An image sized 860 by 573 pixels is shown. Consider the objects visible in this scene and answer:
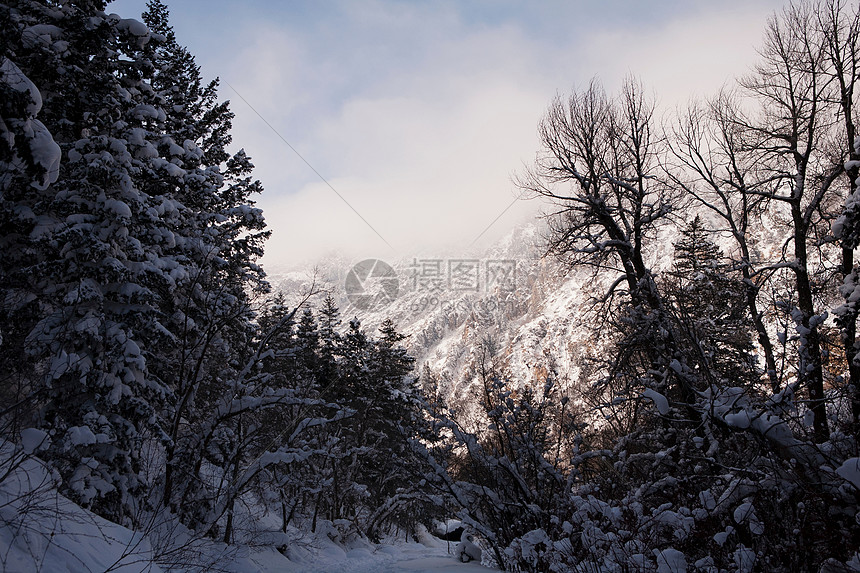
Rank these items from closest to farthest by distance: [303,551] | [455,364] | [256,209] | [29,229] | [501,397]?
[501,397] → [29,229] → [256,209] → [303,551] → [455,364]

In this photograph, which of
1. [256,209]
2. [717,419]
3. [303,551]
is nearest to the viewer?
[717,419]

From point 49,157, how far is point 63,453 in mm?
5031

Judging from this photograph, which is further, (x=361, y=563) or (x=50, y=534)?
(x=361, y=563)

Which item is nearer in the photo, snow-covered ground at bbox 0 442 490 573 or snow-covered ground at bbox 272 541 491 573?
snow-covered ground at bbox 0 442 490 573

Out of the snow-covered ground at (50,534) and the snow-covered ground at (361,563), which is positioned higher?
the snow-covered ground at (50,534)

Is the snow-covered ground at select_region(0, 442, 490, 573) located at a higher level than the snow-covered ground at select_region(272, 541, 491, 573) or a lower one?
higher

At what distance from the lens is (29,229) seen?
30.9ft

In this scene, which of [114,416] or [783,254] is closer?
[114,416]

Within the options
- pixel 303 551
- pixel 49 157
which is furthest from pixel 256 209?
pixel 303 551

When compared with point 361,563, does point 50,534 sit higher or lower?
higher

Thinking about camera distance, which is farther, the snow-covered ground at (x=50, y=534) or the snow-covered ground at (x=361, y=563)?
the snow-covered ground at (x=361, y=563)

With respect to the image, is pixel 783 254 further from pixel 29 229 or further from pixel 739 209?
pixel 29 229

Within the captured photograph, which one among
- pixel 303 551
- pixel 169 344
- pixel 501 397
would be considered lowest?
pixel 303 551

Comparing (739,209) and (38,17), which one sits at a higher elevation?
(38,17)
